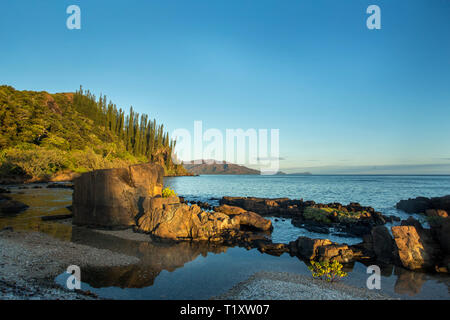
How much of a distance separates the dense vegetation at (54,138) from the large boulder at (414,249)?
53870 mm

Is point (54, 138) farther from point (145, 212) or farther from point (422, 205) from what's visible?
point (422, 205)

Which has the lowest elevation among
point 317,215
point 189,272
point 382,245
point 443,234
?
point 317,215

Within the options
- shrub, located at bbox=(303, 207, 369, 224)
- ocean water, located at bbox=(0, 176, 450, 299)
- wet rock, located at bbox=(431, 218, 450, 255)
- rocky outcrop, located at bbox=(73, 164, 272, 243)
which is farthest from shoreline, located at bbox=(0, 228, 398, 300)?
shrub, located at bbox=(303, 207, 369, 224)

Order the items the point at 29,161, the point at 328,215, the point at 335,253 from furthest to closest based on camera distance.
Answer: the point at 29,161 < the point at 328,215 < the point at 335,253

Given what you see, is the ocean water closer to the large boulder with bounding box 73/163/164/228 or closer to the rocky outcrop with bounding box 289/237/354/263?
the rocky outcrop with bounding box 289/237/354/263

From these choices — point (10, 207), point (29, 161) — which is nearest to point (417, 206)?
point (10, 207)

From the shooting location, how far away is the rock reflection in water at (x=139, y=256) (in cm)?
898

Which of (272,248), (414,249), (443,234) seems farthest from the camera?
(272,248)

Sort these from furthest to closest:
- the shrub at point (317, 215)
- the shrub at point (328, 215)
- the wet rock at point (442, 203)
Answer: the wet rock at point (442, 203)
the shrub at point (317, 215)
the shrub at point (328, 215)

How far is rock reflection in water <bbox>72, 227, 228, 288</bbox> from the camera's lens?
8977 millimetres

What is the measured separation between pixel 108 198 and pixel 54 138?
4833cm

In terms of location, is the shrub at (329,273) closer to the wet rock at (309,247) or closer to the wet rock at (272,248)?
the wet rock at (309,247)

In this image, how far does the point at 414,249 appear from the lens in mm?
11906

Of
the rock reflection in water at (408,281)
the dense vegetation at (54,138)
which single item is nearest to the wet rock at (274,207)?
the rock reflection in water at (408,281)
